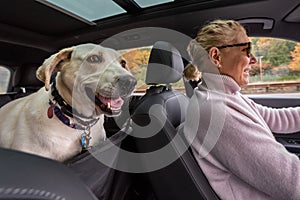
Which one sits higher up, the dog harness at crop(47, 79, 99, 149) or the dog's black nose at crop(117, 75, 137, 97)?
the dog's black nose at crop(117, 75, 137, 97)

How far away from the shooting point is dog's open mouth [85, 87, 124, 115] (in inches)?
41.1

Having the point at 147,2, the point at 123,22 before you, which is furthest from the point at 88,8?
the point at 147,2

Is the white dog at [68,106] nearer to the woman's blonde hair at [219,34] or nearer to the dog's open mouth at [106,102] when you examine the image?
the dog's open mouth at [106,102]

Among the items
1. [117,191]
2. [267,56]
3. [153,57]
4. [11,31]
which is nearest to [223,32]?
[153,57]

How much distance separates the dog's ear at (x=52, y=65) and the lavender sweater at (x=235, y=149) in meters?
0.62

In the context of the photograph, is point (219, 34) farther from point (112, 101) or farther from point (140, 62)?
point (140, 62)

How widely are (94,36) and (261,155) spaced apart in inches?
74.4

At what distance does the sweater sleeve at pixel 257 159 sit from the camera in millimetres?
758

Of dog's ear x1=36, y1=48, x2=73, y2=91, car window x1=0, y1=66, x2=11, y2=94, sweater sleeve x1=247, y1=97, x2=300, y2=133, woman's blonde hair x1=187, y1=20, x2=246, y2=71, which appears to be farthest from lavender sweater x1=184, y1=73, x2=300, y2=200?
car window x1=0, y1=66, x2=11, y2=94

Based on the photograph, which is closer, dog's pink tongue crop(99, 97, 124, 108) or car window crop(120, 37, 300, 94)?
dog's pink tongue crop(99, 97, 124, 108)

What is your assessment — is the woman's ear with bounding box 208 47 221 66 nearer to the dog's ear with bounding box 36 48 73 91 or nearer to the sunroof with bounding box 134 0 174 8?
the dog's ear with bounding box 36 48 73 91

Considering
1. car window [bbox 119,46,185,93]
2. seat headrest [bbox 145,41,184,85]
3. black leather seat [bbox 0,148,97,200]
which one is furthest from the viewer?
car window [bbox 119,46,185,93]

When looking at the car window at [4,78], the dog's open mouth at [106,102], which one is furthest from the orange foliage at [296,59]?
the car window at [4,78]

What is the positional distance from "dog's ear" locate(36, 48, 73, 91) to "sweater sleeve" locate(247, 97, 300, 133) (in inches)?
38.1
